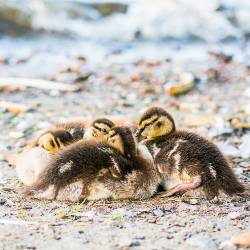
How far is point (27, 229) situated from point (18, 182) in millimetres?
1054

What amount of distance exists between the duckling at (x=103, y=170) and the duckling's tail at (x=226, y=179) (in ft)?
1.18

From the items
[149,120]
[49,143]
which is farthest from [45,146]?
[149,120]

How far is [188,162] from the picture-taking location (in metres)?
4.22

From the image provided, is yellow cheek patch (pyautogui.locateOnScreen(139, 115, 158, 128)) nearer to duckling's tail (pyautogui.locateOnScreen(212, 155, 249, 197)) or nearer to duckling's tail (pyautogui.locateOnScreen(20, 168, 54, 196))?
duckling's tail (pyautogui.locateOnScreen(212, 155, 249, 197))

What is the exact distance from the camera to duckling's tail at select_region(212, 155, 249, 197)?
13.7ft

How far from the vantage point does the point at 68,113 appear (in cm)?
663

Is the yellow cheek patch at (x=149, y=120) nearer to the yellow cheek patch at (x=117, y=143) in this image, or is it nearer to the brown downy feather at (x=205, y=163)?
the brown downy feather at (x=205, y=163)

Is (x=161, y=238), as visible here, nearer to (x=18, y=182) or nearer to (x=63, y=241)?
(x=63, y=241)

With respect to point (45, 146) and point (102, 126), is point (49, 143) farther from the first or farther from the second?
point (102, 126)

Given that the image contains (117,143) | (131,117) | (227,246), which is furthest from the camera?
(131,117)

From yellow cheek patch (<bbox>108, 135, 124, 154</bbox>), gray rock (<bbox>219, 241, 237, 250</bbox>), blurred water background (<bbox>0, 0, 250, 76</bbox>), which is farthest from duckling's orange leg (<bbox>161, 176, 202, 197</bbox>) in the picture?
blurred water background (<bbox>0, 0, 250, 76</bbox>)

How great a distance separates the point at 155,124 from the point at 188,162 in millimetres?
368

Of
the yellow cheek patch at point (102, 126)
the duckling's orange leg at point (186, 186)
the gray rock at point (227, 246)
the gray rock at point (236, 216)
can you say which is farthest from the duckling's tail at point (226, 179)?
the gray rock at point (227, 246)

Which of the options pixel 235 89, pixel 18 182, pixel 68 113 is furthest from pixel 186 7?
pixel 18 182
